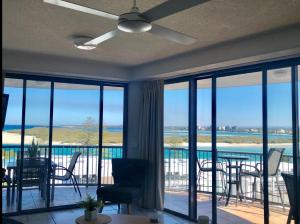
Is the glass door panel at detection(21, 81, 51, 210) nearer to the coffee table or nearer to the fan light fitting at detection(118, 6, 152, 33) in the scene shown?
the coffee table

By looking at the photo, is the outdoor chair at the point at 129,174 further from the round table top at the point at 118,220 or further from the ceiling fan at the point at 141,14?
the ceiling fan at the point at 141,14

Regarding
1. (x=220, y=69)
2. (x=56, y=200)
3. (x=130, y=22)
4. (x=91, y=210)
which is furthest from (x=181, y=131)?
(x=130, y=22)

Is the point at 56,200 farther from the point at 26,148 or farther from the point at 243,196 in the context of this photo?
the point at 243,196

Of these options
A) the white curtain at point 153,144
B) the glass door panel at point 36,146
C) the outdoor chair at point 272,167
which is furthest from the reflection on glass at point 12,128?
the outdoor chair at point 272,167

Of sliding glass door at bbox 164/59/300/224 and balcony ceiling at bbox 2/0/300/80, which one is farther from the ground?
balcony ceiling at bbox 2/0/300/80

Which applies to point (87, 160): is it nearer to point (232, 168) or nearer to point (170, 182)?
point (170, 182)

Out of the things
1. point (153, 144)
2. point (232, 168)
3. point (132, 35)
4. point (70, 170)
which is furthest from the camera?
point (70, 170)

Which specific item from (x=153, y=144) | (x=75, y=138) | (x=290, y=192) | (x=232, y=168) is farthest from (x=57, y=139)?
(x=290, y=192)

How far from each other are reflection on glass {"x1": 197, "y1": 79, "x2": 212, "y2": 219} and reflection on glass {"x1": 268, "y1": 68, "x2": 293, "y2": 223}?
98cm

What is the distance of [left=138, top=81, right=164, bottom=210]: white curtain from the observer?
195 inches

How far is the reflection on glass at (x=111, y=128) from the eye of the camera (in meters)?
5.45

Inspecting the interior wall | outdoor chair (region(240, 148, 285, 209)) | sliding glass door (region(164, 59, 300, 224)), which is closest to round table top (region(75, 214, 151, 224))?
sliding glass door (region(164, 59, 300, 224))

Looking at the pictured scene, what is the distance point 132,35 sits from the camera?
333 cm

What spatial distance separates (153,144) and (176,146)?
1.36ft
